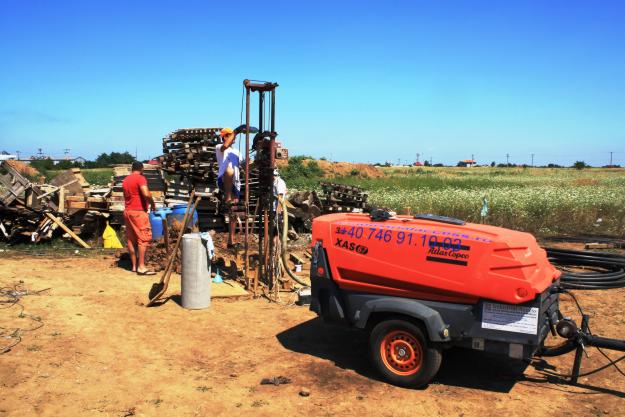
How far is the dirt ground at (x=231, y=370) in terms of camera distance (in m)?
4.73

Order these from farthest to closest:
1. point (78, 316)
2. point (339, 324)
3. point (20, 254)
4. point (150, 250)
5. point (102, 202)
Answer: point (102, 202) < point (20, 254) < point (150, 250) < point (78, 316) < point (339, 324)

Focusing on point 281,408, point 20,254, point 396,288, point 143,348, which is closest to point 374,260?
point 396,288

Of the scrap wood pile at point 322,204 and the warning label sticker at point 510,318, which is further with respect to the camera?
the scrap wood pile at point 322,204

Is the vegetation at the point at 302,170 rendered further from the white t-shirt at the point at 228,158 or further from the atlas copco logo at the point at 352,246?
the atlas copco logo at the point at 352,246

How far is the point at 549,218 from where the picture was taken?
17.4 meters

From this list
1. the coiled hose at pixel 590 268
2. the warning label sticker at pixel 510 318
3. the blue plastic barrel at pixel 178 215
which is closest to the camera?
the warning label sticker at pixel 510 318

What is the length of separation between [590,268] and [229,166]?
778 cm

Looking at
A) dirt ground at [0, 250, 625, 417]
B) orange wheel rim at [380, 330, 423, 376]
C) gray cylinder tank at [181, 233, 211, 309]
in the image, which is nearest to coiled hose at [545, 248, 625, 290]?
dirt ground at [0, 250, 625, 417]

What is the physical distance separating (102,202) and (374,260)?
32.5 ft

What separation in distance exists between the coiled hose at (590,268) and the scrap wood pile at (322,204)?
19.8ft

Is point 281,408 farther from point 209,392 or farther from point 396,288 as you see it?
point 396,288

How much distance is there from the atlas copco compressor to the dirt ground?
0.43 m

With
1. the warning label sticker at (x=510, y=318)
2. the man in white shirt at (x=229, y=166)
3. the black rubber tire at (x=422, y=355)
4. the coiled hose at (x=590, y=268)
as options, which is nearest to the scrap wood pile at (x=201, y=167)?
the man in white shirt at (x=229, y=166)

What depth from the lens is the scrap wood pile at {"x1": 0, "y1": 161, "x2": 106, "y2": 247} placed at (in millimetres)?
12133
